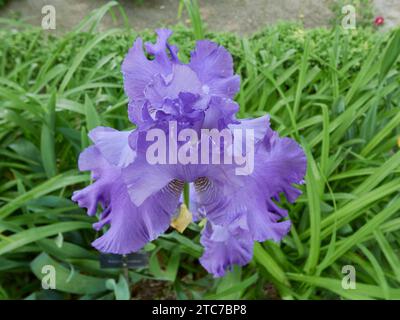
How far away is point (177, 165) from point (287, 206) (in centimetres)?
97

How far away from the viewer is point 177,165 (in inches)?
34.8

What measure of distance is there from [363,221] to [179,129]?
1106 millimetres

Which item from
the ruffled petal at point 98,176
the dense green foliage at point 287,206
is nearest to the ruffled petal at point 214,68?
the ruffled petal at point 98,176

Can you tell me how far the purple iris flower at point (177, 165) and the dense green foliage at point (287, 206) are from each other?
1.79ft

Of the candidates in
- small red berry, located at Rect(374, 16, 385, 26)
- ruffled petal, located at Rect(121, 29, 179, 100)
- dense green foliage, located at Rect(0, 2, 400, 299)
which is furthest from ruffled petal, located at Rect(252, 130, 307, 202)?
small red berry, located at Rect(374, 16, 385, 26)

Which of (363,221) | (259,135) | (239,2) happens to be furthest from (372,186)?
(239,2)

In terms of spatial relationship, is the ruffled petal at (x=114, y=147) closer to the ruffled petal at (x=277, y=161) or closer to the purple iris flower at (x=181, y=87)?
the purple iris flower at (x=181, y=87)

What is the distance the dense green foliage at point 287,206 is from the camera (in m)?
1.55

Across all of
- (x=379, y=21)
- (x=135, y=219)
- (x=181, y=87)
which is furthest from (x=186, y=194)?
(x=379, y=21)

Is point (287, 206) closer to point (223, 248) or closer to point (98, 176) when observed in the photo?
point (223, 248)

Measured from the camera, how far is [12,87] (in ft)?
6.85

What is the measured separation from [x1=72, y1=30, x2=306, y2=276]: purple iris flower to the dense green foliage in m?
0.54
